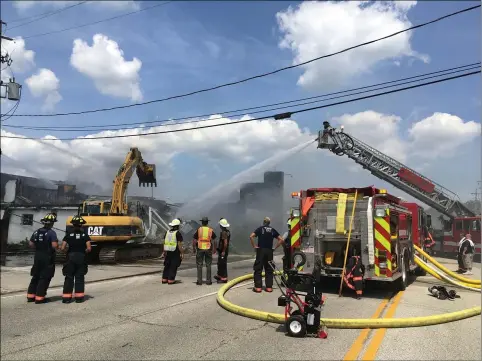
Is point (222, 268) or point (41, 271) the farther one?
point (222, 268)

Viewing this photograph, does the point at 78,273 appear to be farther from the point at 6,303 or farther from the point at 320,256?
the point at 320,256

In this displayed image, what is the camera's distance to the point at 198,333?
5.72 m

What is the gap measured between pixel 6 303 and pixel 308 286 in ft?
17.9

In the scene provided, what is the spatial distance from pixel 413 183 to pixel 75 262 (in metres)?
19.5

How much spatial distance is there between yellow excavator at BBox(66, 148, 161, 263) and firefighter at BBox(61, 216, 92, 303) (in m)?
7.46

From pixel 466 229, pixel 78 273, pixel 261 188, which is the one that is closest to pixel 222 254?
pixel 78 273

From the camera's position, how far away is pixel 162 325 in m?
6.14

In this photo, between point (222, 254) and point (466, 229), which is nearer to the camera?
point (222, 254)

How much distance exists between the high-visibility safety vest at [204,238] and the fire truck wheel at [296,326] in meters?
5.02

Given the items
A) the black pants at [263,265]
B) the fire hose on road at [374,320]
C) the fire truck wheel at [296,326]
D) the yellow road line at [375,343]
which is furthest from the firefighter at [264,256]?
the fire truck wheel at [296,326]

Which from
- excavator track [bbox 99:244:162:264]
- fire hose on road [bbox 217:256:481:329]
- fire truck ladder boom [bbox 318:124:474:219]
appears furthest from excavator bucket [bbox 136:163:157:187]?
fire hose on road [bbox 217:256:481:329]

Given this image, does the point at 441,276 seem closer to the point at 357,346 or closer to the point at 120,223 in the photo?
the point at 357,346

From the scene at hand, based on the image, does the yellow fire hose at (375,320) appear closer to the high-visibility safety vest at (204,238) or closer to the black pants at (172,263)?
the high-visibility safety vest at (204,238)

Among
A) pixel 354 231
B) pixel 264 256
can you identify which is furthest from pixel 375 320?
pixel 264 256
